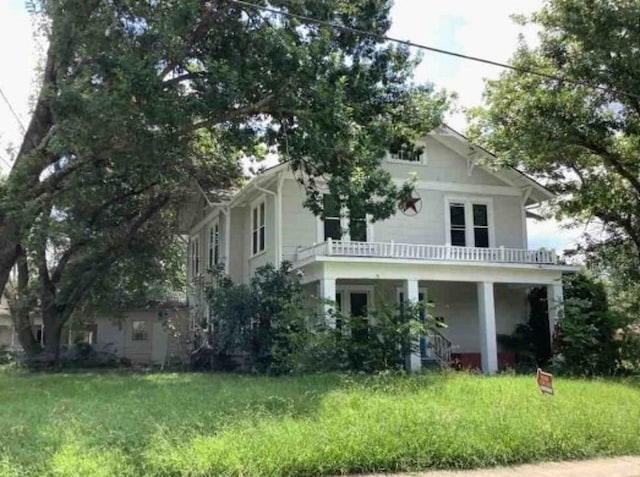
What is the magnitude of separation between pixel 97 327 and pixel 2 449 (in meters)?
32.0

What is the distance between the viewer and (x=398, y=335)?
17.0 metres

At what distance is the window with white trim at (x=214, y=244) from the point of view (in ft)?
85.5

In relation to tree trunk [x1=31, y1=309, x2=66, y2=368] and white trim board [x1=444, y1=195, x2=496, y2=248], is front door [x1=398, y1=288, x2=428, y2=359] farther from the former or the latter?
tree trunk [x1=31, y1=309, x2=66, y2=368]

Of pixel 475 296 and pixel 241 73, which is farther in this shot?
pixel 475 296

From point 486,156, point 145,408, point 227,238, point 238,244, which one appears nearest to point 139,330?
point 238,244

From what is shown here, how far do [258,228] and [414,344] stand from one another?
323 inches

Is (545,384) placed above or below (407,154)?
below

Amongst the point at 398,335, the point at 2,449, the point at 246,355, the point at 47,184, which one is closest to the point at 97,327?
the point at 246,355

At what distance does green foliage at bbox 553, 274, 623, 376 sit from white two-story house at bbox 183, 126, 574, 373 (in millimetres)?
1108

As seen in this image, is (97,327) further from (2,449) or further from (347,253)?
(2,449)

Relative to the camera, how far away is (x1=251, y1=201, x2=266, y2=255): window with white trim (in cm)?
2264

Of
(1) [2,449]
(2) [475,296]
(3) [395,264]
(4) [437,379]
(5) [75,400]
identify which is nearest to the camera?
(1) [2,449]

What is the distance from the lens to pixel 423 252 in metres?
20.1

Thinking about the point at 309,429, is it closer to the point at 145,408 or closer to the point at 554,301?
the point at 145,408
